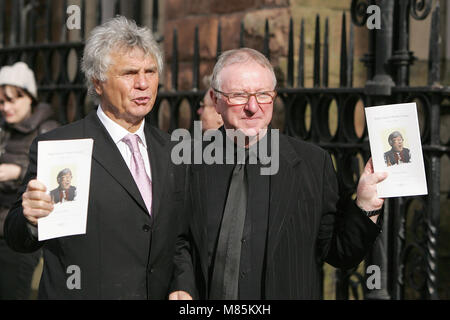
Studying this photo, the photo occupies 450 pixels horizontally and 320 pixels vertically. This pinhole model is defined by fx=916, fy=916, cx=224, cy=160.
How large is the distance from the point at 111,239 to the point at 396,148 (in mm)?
1070

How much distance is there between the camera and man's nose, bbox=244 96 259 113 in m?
3.25

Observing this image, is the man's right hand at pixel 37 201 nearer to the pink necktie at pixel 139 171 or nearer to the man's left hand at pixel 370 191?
the pink necktie at pixel 139 171

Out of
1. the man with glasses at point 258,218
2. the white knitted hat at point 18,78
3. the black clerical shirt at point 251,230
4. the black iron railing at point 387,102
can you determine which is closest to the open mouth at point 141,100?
the man with glasses at point 258,218

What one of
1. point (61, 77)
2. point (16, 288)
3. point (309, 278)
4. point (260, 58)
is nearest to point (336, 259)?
point (309, 278)

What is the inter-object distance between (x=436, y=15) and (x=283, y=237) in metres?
2.04

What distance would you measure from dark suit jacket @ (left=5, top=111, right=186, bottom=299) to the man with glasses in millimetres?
99

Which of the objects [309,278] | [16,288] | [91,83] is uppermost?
[91,83]

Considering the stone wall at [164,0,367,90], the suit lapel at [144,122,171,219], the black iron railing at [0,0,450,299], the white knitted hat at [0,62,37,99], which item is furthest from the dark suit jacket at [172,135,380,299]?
the white knitted hat at [0,62,37,99]

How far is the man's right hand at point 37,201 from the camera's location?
3.03 meters

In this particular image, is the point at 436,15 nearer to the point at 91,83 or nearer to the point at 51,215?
the point at 91,83

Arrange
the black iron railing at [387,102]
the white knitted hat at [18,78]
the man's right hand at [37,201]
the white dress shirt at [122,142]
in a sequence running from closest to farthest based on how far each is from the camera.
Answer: the man's right hand at [37,201] < the white dress shirt at [122,142] < the black iron railing at [387,102] < the white knitted hat at [18,78]

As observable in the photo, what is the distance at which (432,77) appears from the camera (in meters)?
4.80

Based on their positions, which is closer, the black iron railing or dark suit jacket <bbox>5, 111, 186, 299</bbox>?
dark suit jacket <bbox>5, 111, 186, 299</bbox>

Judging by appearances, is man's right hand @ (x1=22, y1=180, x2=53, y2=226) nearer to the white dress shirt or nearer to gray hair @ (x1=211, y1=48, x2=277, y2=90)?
the white dress shirt
